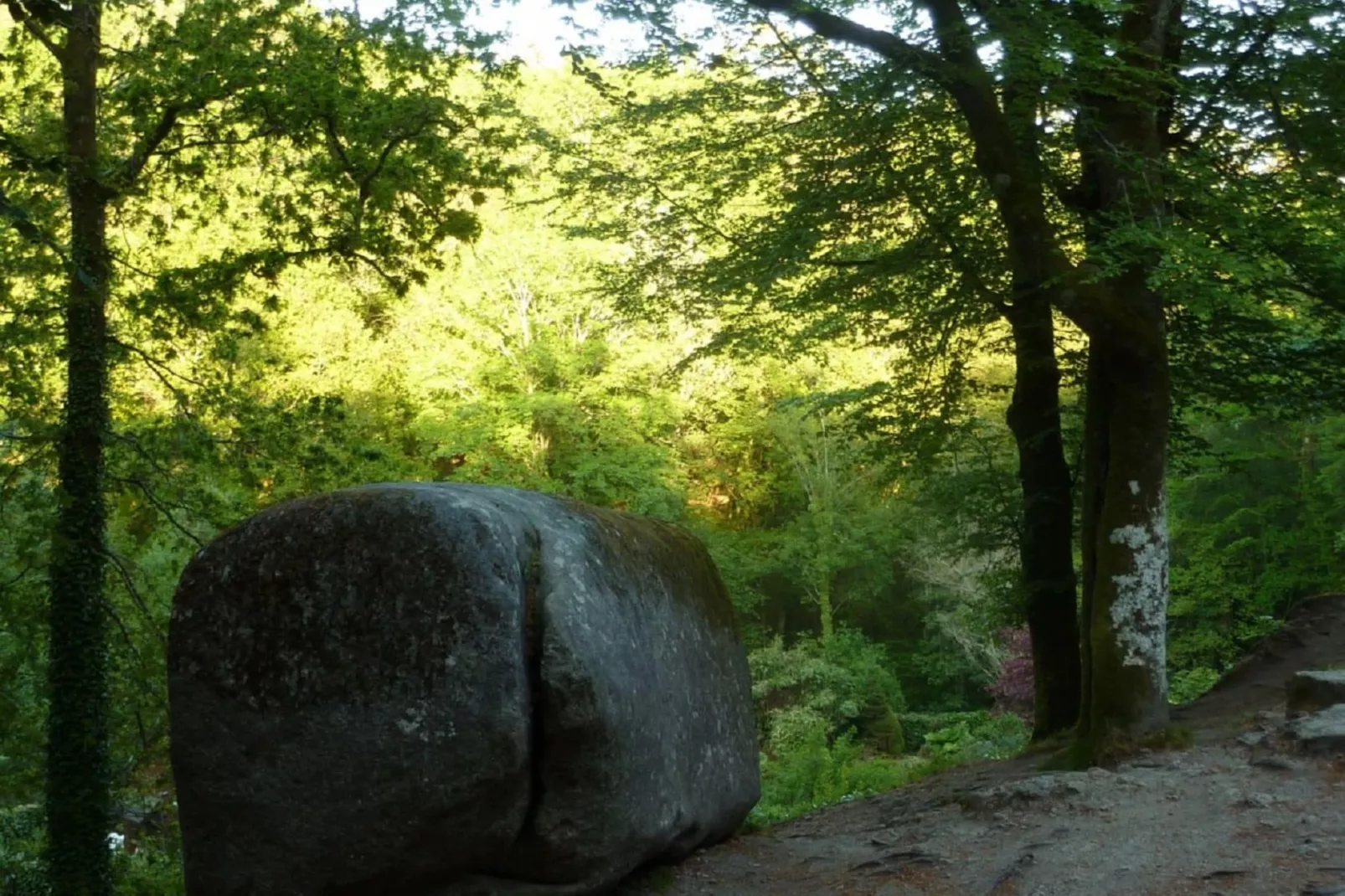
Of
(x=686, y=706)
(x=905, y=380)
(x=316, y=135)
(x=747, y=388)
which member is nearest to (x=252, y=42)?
(x=316, y=135)

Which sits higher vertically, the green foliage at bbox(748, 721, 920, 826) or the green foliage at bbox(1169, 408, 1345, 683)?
the green foliage at bbox(1169, 408, 1345, 683)

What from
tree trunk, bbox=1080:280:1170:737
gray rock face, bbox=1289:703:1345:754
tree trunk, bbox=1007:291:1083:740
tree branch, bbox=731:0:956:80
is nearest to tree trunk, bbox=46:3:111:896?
tree branch, bbox=731:0:956:80

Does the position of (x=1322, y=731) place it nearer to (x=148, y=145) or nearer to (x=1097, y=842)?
(x=1097, y=842)

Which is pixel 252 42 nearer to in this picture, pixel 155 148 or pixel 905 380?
pixel 155 148

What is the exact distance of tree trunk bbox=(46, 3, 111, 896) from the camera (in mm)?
10312

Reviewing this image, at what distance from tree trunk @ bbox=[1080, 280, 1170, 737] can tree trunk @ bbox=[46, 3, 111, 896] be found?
790 centimetres

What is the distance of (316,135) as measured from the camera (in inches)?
496

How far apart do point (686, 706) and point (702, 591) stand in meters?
1.04

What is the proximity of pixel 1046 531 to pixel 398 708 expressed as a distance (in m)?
8.52

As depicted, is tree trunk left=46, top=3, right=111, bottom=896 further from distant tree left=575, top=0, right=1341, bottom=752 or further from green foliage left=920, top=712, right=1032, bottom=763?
green foliage left=920, top=712, right=1032, bottom=763

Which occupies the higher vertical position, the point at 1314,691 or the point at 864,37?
the point at 864,37

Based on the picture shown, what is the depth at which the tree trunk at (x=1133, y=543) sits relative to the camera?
30.6ft

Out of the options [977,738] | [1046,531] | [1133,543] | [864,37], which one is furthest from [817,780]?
[864,37]

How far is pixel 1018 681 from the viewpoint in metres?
22.2
